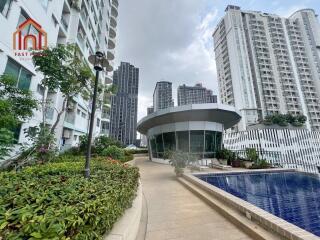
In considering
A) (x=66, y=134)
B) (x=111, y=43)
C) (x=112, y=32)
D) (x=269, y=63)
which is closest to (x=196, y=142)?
(x=66, y=134)

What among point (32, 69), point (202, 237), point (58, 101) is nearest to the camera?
point (202, 237)

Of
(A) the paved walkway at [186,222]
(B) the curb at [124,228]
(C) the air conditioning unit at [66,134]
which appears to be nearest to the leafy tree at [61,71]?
(C) the air conditioning unit at [66,134]

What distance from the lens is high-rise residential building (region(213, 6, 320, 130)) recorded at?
58125mm

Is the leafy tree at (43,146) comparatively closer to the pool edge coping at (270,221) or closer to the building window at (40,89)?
the building window at (40,89)

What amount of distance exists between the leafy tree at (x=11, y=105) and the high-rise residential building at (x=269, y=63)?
57.8 m

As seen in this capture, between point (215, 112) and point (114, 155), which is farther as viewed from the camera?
point (215, 112)

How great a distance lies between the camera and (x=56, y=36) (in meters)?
13.2

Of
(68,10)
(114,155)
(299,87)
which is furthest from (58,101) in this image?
(299,87)

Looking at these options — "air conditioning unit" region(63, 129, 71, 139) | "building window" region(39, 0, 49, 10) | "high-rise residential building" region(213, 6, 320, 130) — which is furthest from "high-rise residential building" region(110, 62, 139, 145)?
"building window" region(39, 0, 49, 10)

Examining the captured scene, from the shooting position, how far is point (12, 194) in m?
2.39

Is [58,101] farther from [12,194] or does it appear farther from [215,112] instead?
[215,112]

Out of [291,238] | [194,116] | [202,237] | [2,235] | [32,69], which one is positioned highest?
[32,69]

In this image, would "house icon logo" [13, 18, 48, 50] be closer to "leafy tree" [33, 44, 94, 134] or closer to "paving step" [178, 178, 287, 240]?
"leafy tree" [33, 44, 94, 134]

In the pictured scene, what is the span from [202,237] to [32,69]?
41.4ft
